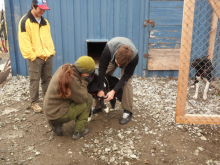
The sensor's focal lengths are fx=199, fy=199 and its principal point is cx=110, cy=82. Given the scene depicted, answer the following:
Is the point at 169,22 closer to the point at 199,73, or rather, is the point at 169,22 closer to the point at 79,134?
the point at 199,73

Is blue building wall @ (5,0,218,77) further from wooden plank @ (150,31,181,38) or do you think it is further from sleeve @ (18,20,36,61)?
sleeve @ (18,20,36,61)

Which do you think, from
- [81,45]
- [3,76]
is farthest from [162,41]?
[3,76]

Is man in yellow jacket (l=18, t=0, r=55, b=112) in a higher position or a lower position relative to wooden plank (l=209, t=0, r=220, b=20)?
lower

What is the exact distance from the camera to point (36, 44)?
11.4ft

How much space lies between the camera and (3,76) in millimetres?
5176

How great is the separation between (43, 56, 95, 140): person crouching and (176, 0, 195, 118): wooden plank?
1.21m

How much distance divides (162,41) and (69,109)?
387 centimetres

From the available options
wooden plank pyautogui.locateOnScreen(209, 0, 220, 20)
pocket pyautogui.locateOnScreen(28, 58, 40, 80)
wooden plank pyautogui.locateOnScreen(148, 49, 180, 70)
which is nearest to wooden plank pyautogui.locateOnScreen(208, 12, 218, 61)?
Answer: wooden plank pyautogui.locateOnScreen(148, 49, 180, 70)

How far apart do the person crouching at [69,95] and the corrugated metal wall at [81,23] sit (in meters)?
3.14

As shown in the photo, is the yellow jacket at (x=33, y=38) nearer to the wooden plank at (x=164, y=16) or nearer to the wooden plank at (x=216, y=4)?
the wooden plank at (x=216, y=4)

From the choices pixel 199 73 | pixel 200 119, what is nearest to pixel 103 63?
pixel 200 119

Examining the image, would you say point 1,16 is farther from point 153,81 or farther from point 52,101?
point 52,101

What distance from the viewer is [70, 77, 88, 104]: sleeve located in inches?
95.3

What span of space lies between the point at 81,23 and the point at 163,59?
8.25ft
